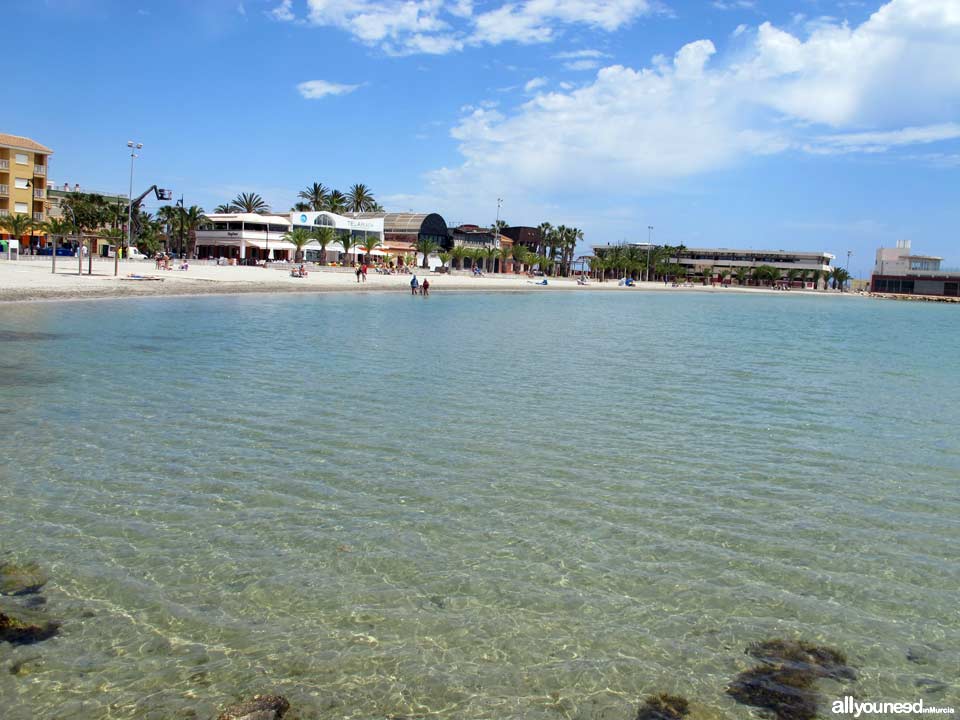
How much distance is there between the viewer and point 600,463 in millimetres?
11523

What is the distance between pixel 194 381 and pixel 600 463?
1062cm

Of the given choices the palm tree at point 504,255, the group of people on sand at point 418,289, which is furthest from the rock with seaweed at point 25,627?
the palm tree at point 504,255

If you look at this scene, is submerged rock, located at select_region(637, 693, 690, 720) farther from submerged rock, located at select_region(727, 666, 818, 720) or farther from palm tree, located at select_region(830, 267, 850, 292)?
palm tree, located at select_region(830, 267, 850, 292)

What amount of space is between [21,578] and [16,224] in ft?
260

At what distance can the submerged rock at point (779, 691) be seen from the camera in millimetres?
5410

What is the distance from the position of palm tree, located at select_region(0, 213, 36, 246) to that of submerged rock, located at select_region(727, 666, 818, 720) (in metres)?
83.6

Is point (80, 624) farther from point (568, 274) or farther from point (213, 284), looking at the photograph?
point (568, 274)

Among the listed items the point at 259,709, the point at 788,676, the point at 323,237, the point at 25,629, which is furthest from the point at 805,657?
the point at 323,237

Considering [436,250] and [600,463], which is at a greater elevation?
[436,250]

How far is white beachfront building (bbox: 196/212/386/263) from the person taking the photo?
9538cm

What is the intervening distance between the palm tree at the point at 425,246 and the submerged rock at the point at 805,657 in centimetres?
10812

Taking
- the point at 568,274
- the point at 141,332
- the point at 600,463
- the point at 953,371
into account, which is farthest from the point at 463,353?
the point at 568,274

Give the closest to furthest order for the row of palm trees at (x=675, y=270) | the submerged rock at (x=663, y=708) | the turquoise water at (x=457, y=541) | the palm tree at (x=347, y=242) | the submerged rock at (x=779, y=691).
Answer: the submerged rock at (x=663, y=708)
the submerged rock at (x=779, y=691)
the turquoise water at (x=457, y=541)
the palm tree at (x=347, y=242)
the row of palm trees at (x=675, y=270)

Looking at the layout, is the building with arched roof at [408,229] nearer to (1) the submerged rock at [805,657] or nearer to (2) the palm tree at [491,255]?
(2) the palm tree at [491,255]
